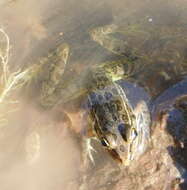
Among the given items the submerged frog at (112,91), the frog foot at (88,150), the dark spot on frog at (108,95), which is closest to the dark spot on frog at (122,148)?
the submerged frog at (112,91)

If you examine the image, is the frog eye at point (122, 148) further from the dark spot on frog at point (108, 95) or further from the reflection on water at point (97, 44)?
the dark spot on frog at point (108, 95)

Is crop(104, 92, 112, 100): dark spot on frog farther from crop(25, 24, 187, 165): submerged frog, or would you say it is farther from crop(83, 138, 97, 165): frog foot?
crop(83, 138, 97, 165): frog foot

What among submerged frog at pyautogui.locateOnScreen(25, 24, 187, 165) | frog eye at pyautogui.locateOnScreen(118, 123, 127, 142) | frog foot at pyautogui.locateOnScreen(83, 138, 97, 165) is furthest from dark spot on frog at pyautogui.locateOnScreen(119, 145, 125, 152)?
frog foot at pyautogui.locateOnScreen(83, 138, 97, 165)

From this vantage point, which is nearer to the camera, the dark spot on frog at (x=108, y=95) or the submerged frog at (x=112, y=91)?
the submerged frog at (x=112, y=91)

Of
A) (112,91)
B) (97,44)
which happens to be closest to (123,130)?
(112,91)

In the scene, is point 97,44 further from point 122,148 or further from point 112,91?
point 122,148

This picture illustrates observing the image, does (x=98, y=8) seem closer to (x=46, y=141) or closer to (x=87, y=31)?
(x=87, y=31)
